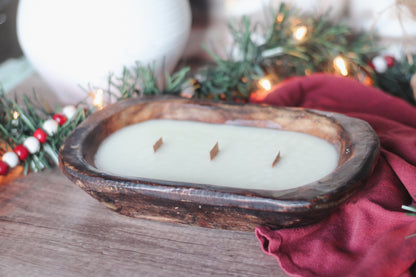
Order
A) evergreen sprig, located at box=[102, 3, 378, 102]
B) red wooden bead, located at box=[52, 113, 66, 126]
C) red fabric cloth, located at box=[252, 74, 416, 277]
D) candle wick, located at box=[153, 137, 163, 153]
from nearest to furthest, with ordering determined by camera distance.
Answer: red fabric cloth, located at box=[252, 74, 416, 277] → candle wick, located at box=[153, 137, 163, 153] → red wooden bead, located at box=[52, 113, 66, 126] → evergreen sprig, located at box=[102, 3, 378, 102]

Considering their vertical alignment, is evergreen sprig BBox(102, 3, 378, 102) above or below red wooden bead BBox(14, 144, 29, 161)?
below

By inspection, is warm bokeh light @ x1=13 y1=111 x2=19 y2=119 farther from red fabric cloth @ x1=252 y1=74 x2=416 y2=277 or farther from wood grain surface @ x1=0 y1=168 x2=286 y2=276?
red fabric cloth @ x1=252 y1=74 x2=416 y2=277

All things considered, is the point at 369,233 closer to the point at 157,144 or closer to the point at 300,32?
the point at 157,144

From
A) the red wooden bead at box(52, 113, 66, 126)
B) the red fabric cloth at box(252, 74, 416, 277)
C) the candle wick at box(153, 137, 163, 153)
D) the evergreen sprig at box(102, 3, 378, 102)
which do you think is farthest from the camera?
the evergreen sprig at box(102, 3, 378, 102)

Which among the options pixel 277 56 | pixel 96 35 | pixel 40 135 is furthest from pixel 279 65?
pixel 40 135

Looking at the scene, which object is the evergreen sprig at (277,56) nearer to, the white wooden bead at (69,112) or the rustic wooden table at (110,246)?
the white wooden bead at (69,112)

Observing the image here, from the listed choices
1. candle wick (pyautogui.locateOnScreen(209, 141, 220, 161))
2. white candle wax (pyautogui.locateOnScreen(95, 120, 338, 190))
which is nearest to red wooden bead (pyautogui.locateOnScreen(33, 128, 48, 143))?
white candle wax (pyautogui.locateOnScreen(95, 120, 338, 190))
